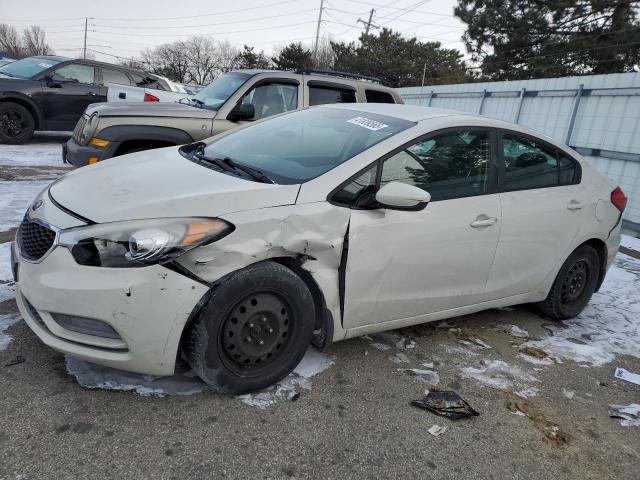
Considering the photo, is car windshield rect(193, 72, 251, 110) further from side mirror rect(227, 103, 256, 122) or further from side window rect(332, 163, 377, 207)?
side window rect(332, 163, 377, 207)

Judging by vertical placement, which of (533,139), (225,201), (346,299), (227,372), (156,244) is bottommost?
(227,372)

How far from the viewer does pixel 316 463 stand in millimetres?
2271

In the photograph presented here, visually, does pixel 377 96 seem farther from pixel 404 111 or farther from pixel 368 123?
pixel 368 123

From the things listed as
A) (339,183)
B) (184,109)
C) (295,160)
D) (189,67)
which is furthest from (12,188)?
(189,67)

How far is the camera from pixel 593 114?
906 centimetres

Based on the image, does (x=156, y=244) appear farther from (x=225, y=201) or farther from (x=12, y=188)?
(x=12, y=188)

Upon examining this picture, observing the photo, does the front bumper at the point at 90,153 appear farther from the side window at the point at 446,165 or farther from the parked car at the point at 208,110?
the side window at the point at 446,165

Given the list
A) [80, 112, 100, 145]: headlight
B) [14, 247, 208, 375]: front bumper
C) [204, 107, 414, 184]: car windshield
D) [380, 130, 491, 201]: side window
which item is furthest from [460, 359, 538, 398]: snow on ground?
[80, 112, 100, 145]: headlight

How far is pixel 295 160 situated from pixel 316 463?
1727mm

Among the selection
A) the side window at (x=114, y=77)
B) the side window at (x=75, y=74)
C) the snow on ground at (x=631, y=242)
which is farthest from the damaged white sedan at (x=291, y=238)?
the side window at (x=114, y=77)

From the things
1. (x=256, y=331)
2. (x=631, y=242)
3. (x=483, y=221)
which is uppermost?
(x=483, y=221)

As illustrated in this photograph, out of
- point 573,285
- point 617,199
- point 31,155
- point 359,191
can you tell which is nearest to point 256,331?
point 359,191

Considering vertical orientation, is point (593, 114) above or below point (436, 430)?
above

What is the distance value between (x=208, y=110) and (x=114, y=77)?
6.28 meters
